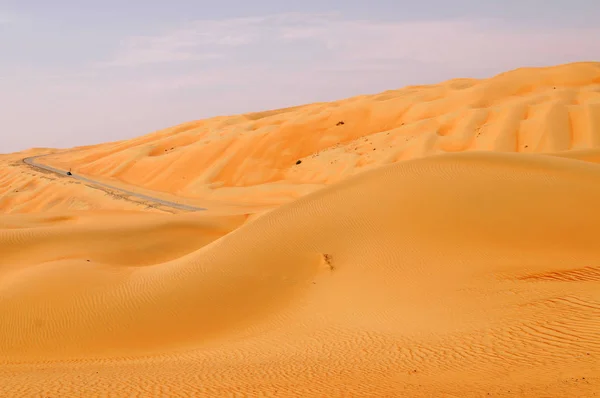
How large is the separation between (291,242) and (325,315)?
4.62 meters

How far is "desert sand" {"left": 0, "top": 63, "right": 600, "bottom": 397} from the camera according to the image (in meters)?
8.73

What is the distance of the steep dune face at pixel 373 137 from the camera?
39.2 meters

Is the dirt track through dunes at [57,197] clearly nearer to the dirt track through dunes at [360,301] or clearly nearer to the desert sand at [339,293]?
the desert sand at [339,293]

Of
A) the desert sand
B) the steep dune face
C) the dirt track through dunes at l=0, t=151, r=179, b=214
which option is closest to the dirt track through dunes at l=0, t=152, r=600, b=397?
the desert sand

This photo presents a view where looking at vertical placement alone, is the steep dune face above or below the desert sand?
above

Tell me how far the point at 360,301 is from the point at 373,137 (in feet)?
113

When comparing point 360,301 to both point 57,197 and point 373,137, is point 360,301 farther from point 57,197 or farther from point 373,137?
point 57,197

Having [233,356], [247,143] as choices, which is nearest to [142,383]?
[233,356]

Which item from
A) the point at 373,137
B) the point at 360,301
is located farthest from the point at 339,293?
the point at 373,137

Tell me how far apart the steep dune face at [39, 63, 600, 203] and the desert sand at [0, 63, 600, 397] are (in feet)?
27.5

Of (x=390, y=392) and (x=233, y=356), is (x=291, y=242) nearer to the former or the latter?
(x=233, y=356)

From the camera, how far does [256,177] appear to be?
164 feet

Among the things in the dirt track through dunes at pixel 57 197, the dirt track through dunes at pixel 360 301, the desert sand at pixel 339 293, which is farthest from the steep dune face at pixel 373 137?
the dirt track through dunes at pixel 360 301

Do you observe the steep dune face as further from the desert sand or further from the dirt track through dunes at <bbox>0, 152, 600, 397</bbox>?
the dirt track through dunes at <bbox>0, 152, 600, 397</bbox>
